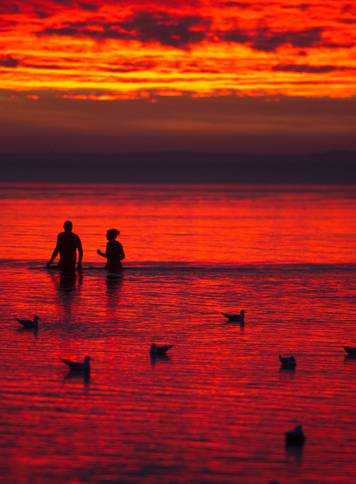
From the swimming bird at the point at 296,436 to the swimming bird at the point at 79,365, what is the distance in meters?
5.01

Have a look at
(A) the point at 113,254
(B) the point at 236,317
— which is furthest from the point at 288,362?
(A) the point at 113,254

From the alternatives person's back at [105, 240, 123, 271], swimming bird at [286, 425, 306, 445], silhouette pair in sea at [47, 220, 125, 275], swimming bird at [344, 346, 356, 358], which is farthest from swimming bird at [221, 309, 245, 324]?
person's back at [105, 240, 123, 271]

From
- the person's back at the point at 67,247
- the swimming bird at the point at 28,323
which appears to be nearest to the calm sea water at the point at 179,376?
the swimming bird at the point at 28,323

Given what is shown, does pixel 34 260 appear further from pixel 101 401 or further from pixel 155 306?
pixel 101 401

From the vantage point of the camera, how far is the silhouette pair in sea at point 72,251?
31.4 metres

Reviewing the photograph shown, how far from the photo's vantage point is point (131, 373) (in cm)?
1822

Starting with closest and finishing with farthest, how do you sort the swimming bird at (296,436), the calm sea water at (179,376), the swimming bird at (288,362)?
the calm sea water at (179,376), the swimming bird at (296,436), the swimming bird at (288,362)

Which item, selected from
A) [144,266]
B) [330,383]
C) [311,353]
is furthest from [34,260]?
[330,383]

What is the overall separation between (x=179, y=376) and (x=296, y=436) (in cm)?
483

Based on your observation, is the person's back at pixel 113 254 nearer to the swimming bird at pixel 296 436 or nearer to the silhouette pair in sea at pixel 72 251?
the silhouette pair in sea at pixel 72 251

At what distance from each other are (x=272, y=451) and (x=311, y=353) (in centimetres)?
701

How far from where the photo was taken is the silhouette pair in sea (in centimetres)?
3138

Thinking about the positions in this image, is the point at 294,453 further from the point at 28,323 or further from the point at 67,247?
the point at 67,247

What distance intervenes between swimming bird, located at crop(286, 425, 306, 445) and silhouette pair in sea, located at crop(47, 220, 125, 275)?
17.7 meters
